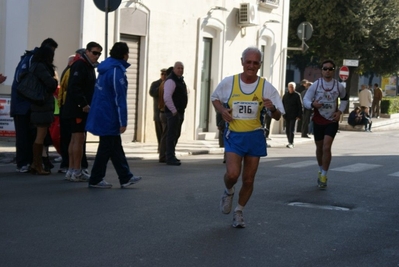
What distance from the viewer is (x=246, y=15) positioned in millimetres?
25641

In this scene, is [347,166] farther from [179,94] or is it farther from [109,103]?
[109,103]

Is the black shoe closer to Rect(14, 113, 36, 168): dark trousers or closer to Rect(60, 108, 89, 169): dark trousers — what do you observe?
Rect(60, 108, 89, 169): dark trousers

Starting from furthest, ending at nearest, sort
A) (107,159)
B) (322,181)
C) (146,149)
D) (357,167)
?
(146,149) → (357,167) → (322,181) → (107,159)

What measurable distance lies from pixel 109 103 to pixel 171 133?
4654mm

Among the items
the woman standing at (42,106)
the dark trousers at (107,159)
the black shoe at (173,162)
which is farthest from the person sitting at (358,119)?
the dark trousers at (107,159)

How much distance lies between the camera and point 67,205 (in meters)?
9.45

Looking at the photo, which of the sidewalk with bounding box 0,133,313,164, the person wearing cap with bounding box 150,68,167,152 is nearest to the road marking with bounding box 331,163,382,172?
the person wearing cap with bounding box 150,68,167,152

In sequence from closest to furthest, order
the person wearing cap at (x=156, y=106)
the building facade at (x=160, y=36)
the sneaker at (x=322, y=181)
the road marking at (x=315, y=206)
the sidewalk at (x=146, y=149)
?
the road marking at (x=315, y=206) → the sneaker at (x=322, y=181) → the sidewalk at (x=146, y=149) → the person wearing cap at (x=156, y=106) → the building facade at (x=160, y=36)

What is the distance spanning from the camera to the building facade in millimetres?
18078

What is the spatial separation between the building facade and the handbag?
408 centimetres

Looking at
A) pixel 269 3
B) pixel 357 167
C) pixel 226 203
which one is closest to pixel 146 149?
pixel 357 167

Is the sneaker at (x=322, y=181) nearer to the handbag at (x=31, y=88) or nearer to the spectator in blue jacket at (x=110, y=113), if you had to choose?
the spectator in blue jacket at (x=110, y=113)

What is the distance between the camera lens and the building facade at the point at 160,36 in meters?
18.1

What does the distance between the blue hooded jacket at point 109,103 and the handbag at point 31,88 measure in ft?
4.83
